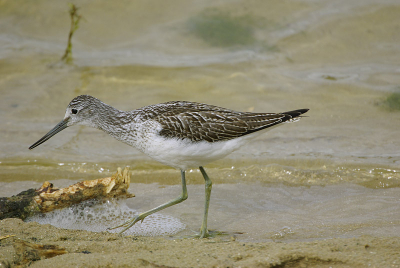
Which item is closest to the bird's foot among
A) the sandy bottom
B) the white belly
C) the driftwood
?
the driftwood

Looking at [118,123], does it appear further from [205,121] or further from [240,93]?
[240,93]

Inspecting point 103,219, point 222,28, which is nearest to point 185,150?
point 103,219

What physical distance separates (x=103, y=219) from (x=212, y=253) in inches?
92.9

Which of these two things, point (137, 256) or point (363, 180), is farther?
point (363, 180)

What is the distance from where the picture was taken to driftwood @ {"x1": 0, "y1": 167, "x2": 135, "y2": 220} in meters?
5.58

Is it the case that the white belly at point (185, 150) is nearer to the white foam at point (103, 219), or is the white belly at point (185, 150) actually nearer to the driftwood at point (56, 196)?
the driftwood at point (56, 196)

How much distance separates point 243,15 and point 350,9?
3166mm

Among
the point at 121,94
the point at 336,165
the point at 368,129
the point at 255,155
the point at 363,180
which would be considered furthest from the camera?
the point at 121,94

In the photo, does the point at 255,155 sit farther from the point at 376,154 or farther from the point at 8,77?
the point at 8,77

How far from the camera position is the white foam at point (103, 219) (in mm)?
5875

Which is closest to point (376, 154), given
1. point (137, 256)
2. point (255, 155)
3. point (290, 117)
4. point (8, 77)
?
point (255, 155)

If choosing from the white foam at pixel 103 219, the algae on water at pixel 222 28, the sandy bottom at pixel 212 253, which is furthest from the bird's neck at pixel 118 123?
the algae on water at pixel 222 28

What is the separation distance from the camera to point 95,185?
5914mm

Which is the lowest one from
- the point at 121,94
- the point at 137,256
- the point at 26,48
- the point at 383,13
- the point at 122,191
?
the point at 137,256
